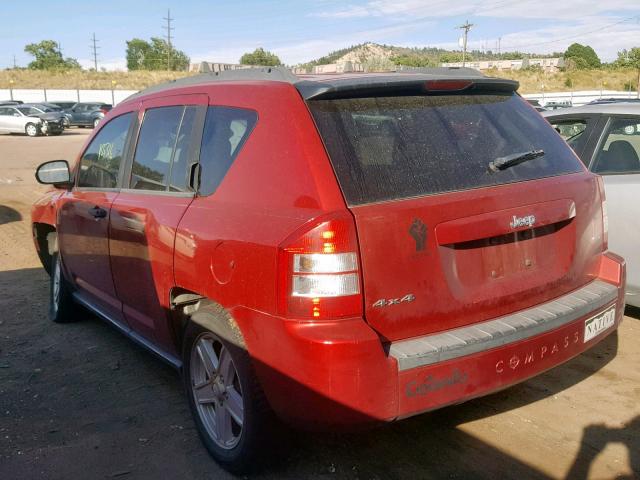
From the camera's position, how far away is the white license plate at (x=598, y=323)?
10.5 ft

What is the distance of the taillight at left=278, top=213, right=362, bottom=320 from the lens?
2545 millimetres

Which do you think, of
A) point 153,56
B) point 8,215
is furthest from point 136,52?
point 8,215

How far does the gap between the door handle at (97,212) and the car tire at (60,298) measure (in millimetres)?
1126

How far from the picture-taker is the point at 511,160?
10.2 ft

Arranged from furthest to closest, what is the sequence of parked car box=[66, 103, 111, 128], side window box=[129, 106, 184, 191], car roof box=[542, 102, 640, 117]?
parked car box=[66, 103, 111, 128] < car roof box=[542, 102, 640, 117] < side window box=[129, 106, 184, 191]

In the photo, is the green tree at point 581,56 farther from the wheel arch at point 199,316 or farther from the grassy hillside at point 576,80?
the wheel arch at point 199,316

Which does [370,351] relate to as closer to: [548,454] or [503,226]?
[503,226]

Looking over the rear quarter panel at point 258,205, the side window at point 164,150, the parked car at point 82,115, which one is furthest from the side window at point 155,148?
the parked car at point 82,115

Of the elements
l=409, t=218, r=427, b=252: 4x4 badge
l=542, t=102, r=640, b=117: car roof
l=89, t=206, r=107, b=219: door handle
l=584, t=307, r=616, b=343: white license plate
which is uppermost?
l=542, t=102, r=640, b=117: car roof

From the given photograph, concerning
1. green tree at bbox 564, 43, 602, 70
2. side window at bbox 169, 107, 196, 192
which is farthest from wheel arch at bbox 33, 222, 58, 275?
green tree at bbox 564, 43, 602, 70

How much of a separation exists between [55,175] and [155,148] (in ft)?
5.02

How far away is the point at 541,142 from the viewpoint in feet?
11.3

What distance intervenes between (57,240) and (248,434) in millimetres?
3211

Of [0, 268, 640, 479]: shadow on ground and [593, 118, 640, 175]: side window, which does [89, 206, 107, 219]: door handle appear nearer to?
[0, 268, 640, 479]: shadow on ground
